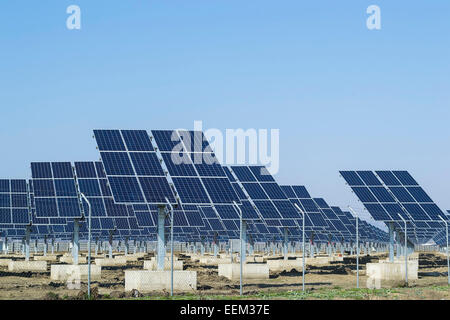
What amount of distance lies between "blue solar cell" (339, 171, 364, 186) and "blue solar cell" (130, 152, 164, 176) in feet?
56.8

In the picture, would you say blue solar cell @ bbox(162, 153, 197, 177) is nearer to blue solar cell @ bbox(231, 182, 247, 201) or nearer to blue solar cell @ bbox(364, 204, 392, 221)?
blue solar cell @ bbox(364, 204, 392, 221)

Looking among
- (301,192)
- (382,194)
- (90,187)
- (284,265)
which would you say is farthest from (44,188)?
(301,192)

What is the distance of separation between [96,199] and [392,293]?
29444 mm

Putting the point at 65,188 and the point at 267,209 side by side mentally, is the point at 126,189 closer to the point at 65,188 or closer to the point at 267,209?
the point at 65,188

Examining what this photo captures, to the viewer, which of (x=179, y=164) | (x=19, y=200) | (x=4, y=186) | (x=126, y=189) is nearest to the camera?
(x=126, y=189)

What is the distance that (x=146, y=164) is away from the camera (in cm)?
3922

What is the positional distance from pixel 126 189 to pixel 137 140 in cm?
634

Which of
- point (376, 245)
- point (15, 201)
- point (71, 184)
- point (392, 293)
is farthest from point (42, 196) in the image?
point (376, 245)

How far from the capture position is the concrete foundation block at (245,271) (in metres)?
45.1

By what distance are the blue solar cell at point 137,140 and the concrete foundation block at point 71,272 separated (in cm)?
832

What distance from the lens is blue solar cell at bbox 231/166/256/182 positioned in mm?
59397

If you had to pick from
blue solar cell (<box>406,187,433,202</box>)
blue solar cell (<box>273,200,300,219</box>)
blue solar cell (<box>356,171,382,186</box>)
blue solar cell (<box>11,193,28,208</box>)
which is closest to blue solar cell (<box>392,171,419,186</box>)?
blue solar cell (<box>406,187,433,202</box>)

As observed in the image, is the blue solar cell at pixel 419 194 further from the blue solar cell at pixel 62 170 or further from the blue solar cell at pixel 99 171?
the blue solar cell at pixel 62 170
